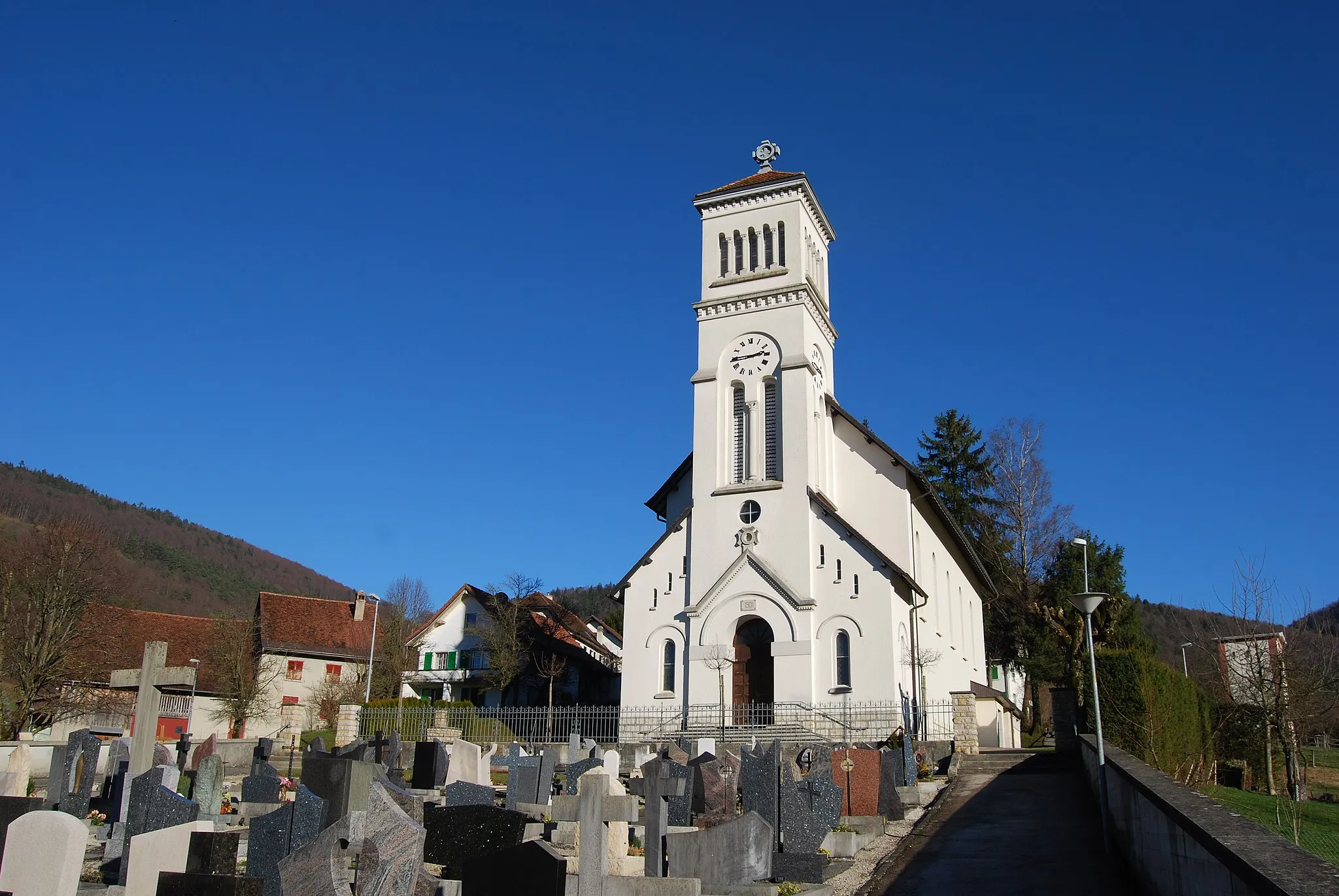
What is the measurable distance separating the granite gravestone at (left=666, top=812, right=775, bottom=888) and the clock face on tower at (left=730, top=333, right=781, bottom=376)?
23572 mm

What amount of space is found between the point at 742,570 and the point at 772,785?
17412 mm

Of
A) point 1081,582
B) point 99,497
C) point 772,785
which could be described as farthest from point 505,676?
point 99,497

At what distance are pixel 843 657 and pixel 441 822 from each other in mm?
20671

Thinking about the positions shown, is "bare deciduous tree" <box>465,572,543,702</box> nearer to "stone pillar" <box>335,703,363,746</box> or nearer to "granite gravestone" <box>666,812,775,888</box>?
"stone pillar" <box>335,703,363,746</box>

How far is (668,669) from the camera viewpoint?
102 ft

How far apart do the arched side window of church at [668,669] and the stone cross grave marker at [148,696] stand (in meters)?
16.3

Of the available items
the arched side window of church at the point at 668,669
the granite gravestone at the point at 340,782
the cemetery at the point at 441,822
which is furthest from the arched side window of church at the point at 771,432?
the granite gravestone at the point at 340,782

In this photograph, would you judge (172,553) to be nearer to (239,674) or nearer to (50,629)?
(239,674)

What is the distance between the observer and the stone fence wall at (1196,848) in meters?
5.65

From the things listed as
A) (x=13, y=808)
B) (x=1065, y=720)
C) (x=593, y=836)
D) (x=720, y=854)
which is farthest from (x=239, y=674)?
(x=593, y=836)

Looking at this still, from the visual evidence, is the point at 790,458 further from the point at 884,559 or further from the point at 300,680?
the point at 300,680

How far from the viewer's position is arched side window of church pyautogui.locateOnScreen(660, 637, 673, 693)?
30.9m

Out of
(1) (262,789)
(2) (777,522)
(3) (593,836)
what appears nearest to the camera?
(3) (593,836)

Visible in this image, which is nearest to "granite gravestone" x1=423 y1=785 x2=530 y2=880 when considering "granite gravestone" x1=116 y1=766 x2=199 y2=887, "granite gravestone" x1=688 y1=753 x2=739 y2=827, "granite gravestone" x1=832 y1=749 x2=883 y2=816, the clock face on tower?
"granite gravestone" x1=116 y1=766 x2=199 y2=887
